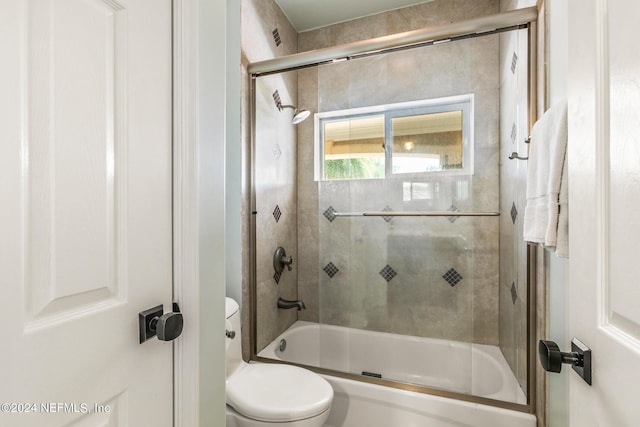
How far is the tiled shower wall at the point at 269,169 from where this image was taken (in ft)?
5.78

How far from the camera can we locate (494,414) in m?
1.31

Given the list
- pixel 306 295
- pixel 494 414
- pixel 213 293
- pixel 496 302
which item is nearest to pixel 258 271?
pixel 306 295

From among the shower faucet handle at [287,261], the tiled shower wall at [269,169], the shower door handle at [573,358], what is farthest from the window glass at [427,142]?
the shower door handle at [573,358]

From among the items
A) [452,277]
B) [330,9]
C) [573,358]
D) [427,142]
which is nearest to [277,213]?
[427,142]

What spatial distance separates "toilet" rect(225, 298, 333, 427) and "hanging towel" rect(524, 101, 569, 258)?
1023 mm

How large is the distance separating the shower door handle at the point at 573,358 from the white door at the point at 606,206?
15 millimetres

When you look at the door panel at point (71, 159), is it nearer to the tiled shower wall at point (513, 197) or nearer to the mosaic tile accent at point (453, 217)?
the tiled shower wall at point (513, 197)

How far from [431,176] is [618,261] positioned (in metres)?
1.54

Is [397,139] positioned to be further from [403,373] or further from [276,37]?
[403,373]

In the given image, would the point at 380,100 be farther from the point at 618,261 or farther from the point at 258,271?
the point at 618,261

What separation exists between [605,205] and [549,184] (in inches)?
21.2

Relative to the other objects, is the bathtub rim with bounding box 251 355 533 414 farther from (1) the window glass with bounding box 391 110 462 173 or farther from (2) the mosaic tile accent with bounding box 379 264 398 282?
(1) the window glass with bounding box 391 110 462 173

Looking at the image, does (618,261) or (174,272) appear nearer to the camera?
(618,261)

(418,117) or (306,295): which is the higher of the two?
(418,117)
